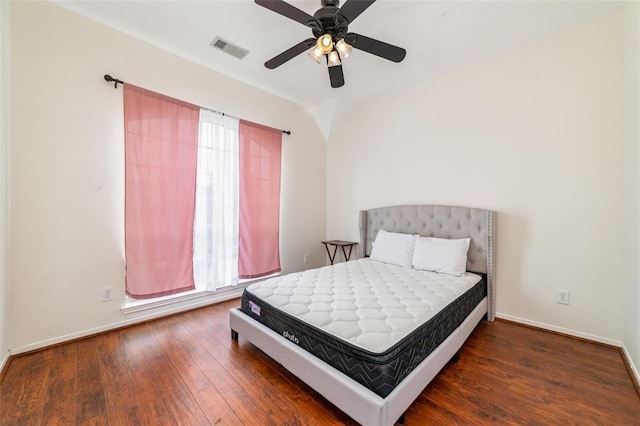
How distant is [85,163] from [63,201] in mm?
366

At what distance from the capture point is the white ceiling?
2045mm

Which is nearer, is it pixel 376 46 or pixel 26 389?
pixel 26 389

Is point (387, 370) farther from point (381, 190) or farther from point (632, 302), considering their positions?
point (381, 190)

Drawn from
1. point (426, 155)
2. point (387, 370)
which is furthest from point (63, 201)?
point (426, 155)

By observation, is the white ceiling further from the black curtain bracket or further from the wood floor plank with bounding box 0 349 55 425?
the wood floor plank with bounding box 0 349 55 425

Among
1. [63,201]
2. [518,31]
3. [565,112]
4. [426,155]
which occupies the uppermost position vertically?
[518,31]

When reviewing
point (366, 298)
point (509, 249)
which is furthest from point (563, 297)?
point (366, 298)

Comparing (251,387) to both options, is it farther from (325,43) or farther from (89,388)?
(325,43)

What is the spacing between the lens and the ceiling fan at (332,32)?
1597 millimetres

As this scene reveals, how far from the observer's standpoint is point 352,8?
158 cm

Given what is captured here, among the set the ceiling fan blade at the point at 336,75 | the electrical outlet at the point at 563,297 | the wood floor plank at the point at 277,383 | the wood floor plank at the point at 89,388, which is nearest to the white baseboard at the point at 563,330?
the electrical outlet at the point at 563,297

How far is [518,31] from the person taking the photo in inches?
90.8

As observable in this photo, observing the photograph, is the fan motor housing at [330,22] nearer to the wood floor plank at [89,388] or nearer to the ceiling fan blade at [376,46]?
the ceiling fan blade at [376,46]

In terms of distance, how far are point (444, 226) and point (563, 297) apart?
119cm
